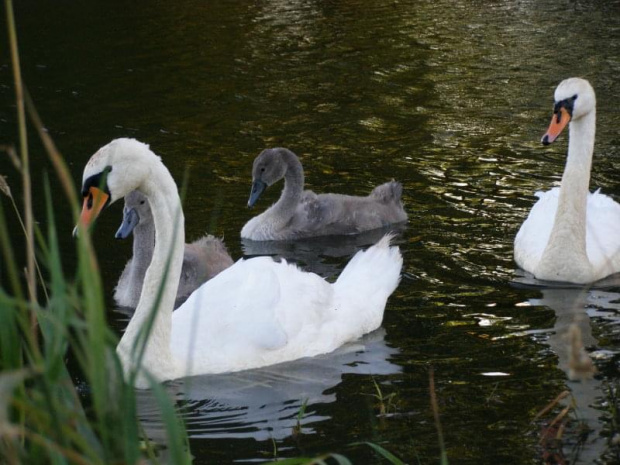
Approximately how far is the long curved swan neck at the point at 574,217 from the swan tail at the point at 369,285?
1.22 m

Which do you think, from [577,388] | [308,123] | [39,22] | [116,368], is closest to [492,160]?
[308,123]

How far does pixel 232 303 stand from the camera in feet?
22.3

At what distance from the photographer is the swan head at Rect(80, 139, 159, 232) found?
221 inches

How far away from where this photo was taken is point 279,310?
7004 millimetres

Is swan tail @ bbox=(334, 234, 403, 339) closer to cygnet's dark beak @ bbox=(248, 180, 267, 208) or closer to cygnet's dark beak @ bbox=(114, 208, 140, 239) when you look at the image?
cygnet's dark beak @ bbox=(114, 208, 140, 239)

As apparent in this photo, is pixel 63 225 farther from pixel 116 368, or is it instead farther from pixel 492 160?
pixel 116 368

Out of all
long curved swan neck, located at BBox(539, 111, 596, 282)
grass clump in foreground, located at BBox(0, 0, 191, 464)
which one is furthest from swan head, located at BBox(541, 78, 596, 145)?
grass clump in foreground, located at BBox(0, 0, 191, 464)

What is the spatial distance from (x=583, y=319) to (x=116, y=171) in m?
3.38

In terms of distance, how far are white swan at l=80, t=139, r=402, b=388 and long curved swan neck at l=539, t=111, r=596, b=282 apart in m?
1.22

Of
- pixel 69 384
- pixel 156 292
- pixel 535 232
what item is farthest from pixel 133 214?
pixel 69 384

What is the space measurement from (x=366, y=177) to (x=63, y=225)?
9.75 feet

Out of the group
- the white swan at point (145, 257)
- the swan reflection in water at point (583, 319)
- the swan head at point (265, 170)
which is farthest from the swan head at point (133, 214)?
the swan reflection in water at point (583, 319)

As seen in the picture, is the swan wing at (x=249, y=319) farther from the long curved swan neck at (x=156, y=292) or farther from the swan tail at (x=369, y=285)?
the swan tail at (x=369, y=285)

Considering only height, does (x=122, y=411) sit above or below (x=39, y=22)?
above
